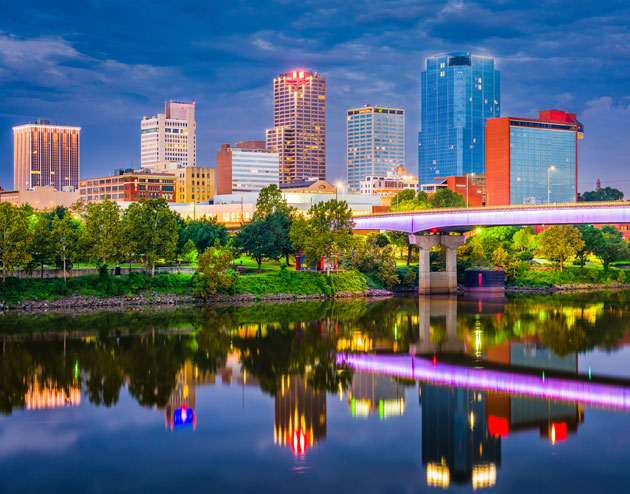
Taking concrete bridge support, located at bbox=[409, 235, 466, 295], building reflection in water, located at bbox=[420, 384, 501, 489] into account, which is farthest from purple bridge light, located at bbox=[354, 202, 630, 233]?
building reflection in water, located at bbox=[420, 384, 501, 489]

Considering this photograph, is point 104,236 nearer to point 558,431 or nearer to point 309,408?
point 309,408

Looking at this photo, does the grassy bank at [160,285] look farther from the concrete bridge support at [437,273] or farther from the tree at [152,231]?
the concrete bridge support at [437,273]

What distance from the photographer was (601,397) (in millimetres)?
34938

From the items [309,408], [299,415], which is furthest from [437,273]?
[299,415]

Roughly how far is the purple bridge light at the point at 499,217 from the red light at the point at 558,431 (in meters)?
57.6

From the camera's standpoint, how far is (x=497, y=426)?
29625mm

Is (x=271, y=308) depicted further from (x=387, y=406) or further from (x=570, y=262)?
(x=570, y=262)

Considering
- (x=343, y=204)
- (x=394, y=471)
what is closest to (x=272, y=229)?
(x=343, y=204)

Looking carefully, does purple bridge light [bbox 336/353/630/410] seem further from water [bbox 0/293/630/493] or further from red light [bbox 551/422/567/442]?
red light [bbox 551/422/567/442]

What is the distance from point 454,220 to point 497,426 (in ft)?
224

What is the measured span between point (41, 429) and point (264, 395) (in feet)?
34.1

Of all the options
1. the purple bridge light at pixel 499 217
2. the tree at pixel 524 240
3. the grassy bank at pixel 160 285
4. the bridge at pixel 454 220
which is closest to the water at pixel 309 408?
the grassy bank at pixel 160 285

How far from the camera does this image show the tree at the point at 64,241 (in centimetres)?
7219

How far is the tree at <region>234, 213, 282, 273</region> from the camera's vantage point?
94188 millimetres
